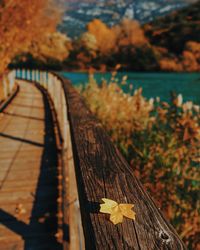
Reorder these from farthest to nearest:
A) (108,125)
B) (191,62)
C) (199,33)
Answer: (199,33)
(191,62)
(108,125)

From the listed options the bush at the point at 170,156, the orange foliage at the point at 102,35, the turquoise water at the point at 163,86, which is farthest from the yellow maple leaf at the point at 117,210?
the orange foliage at the point at 102,35

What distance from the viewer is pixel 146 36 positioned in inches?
3132

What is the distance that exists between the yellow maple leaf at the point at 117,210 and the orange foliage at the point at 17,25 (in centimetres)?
963

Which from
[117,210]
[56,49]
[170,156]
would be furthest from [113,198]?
[56,49]

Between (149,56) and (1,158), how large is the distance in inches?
2389

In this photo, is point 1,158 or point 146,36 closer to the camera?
point 1,158

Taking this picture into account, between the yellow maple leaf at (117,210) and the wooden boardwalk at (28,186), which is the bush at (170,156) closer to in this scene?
the wooden boardwalk at (28,186)

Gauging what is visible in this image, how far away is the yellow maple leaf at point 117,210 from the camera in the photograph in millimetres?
1192

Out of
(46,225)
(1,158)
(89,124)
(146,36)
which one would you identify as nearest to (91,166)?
(89,124)

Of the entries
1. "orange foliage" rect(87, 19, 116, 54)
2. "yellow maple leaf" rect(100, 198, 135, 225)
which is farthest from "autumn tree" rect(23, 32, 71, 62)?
"yellow maple leaf" rect(100, 198, 135, 225)

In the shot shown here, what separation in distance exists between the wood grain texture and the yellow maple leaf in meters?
0.02

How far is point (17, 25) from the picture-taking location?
481 inches

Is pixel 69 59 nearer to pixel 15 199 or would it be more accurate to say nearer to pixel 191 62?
pixel 191 62

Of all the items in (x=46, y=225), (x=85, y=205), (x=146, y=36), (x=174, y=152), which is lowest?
(x=46, y=225)
